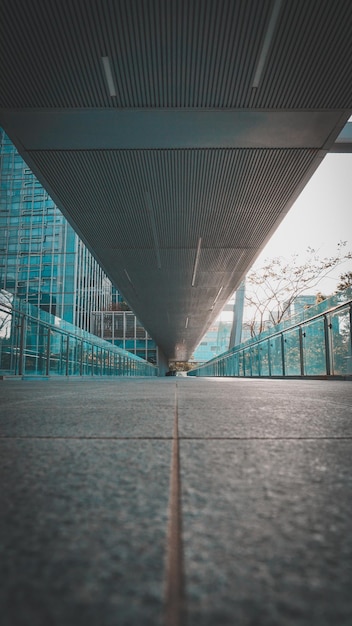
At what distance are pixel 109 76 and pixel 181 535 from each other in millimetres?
6049

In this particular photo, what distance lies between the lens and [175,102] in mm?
6129

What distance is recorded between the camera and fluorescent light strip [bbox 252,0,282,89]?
4.74 m

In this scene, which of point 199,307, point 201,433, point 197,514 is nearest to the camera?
point 197,514

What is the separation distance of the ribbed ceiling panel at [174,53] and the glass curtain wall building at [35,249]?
116 ft

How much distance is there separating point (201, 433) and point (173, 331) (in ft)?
99.5

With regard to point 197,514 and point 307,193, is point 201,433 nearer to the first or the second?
point 197,514

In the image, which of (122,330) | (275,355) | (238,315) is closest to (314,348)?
(275,355)

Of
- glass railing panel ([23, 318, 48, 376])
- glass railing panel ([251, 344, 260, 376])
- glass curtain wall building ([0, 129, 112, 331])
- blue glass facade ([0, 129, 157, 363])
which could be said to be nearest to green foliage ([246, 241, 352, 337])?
glass railing panel ([251, 344, 260, 376])

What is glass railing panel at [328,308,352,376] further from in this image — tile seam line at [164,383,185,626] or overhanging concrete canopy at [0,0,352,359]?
tile seam line at [164,383,185,626]

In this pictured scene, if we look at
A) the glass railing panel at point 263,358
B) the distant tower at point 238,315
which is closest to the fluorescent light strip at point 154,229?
the glass railing panel at point 263,358

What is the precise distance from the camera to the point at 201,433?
1.42 meters

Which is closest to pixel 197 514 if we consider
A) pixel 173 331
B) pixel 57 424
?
pixel 57 424

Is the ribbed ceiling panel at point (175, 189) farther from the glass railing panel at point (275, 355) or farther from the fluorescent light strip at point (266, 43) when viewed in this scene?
the glass railing panel at point (275, 355)

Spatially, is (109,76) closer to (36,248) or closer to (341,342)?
(341,342)
